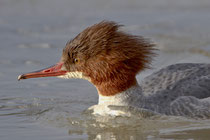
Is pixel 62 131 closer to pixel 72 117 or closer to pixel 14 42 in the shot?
pixel 72 117

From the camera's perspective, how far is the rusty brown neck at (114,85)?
693cm

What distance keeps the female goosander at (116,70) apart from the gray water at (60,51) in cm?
27

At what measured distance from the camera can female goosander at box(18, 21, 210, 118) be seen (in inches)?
271

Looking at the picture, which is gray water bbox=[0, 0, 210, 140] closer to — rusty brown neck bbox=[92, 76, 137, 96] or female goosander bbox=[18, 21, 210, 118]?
female goosander bbox=[18, 21, 210, 118]

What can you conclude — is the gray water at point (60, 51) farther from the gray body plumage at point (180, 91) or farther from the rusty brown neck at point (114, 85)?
the rusty brown neck at point (114, 85)

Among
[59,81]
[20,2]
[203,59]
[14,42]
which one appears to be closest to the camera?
[59,81]

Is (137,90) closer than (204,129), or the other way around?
(204,129)

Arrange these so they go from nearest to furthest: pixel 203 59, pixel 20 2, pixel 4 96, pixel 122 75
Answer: pixel 122 75 < pixel 4 96 < pixel 203 59 < pixel 20 2

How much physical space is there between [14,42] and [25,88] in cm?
240

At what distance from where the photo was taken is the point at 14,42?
10.8 meters

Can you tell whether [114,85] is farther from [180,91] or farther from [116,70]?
[180,91]

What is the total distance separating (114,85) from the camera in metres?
6.93

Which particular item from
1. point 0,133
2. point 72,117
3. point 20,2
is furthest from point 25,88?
point 20,2

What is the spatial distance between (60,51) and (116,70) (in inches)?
151
